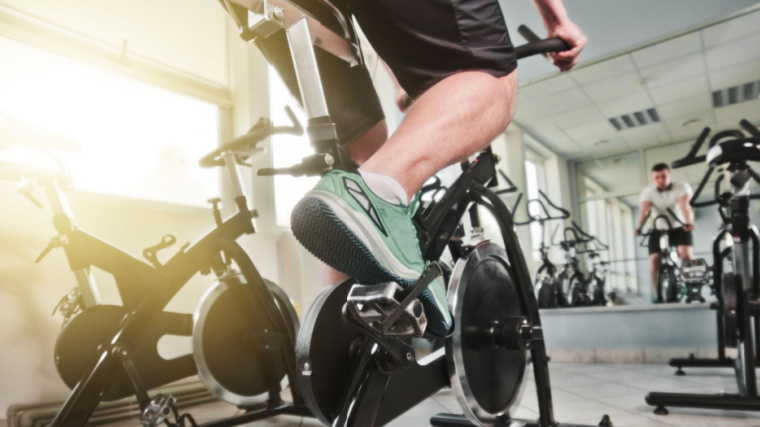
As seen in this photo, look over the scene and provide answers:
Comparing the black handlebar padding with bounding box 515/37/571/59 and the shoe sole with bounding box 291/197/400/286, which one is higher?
the black handlebar padding with bounding box 515/37/571/59

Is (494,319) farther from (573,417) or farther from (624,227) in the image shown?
(624,227)

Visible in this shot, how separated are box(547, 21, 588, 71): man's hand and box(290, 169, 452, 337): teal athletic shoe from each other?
1.93ft

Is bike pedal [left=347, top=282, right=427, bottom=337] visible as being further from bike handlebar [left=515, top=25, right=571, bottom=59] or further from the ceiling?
the ceiling

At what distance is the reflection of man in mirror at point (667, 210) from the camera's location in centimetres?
437

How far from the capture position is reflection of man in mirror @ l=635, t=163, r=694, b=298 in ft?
14.3

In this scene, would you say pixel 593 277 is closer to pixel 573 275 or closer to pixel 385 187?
pixel 573 275

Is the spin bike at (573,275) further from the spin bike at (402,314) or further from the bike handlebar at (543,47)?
the bike handlebar at (543,47)

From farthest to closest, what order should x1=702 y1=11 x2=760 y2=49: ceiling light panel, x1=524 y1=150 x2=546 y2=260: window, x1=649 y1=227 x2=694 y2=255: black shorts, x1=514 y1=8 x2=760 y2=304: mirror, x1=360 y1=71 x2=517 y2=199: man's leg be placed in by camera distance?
x1=524 y1=150 x2=546 y2=260: window
x1=649 y1=227 x2=694 y2=255: black shorts
x1=514 y1=8 x2=760 y2=304: mirror
x1=702 y1=11 x2=760 y2=49: ceiling light panel
x1=360 y1=71 x2=517 y2=199: man's leg

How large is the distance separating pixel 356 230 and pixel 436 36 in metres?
0.34

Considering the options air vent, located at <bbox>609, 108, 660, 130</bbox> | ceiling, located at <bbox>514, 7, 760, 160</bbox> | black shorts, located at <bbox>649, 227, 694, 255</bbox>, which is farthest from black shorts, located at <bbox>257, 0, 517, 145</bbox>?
air vent, located at <bbox>609, 108, 660, 130</bbox>

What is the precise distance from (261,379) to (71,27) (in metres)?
1.82

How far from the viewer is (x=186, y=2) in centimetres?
267

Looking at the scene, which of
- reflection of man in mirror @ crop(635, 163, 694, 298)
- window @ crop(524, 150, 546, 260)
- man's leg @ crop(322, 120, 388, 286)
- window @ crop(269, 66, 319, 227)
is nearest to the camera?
man's leg @ crop(322, 120, 388, 286)

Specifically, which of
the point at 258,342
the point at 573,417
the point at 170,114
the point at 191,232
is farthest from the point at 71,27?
the point at 573,417
